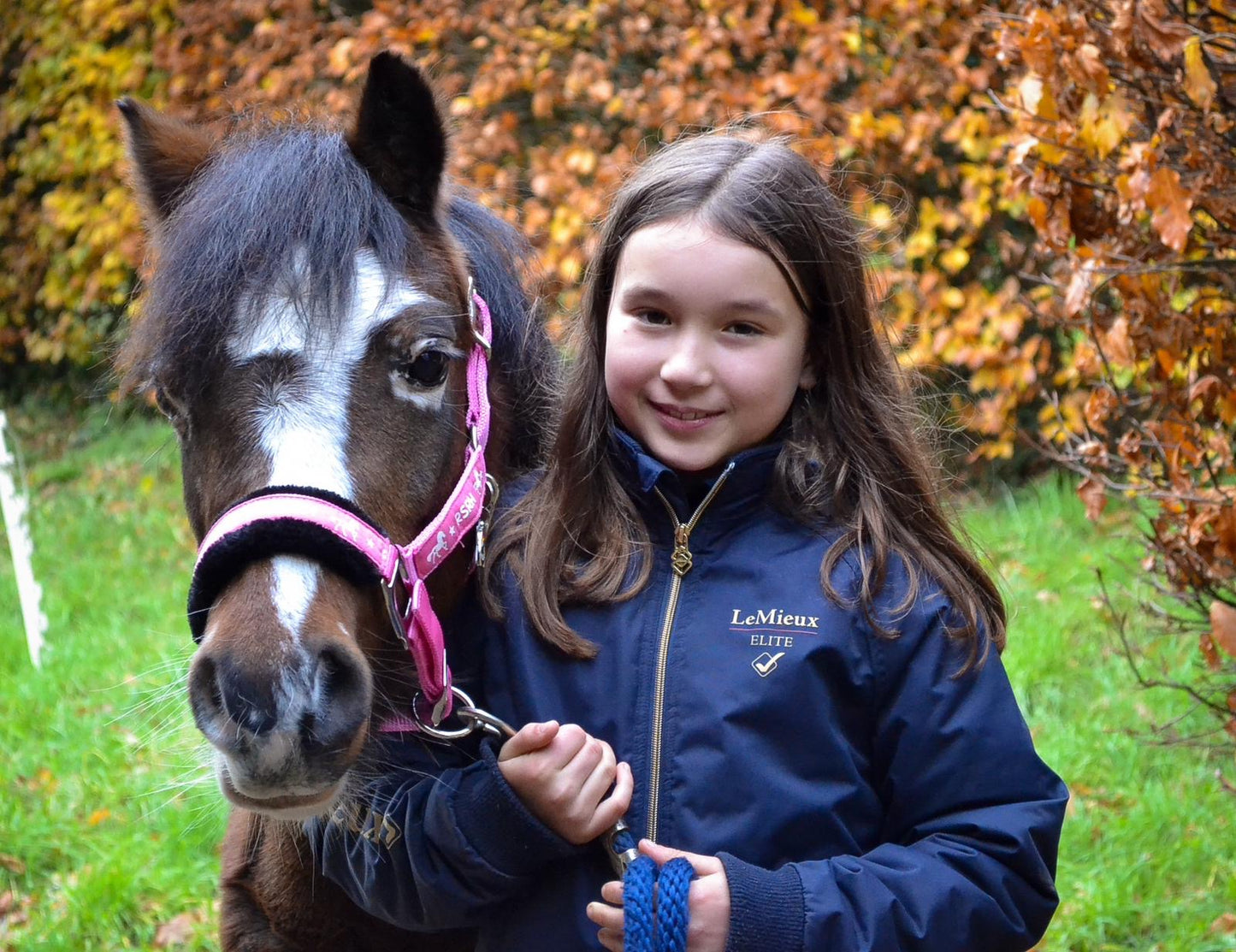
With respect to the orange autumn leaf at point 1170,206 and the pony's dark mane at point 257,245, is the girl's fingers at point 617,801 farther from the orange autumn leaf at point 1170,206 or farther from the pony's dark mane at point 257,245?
the orange autumn leaf at point 1170,206

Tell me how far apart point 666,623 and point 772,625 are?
0.15 metres

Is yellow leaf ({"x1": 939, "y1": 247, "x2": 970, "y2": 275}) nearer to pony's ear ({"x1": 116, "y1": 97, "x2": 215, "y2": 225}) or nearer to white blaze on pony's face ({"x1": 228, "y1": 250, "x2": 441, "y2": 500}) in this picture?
pony's ear ({"x1": 116, "y1": 97, "x2": 215, "y2": 225})

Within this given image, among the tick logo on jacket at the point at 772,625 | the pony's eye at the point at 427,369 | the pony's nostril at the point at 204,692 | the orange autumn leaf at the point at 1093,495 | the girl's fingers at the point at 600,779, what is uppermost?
the pony's eye at the point at 427,369

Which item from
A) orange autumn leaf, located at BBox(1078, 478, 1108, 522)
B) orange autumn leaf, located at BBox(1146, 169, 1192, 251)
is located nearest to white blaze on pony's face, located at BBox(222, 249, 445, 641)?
orange autumn leaf, located at BBox(1146, 169, 1192, 251)

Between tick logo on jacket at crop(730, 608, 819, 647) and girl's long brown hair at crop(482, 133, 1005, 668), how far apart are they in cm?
6

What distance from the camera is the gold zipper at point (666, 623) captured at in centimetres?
171

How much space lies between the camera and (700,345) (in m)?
1.81

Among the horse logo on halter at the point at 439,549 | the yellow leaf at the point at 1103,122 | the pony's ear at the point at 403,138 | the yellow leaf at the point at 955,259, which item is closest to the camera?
the horse logo on halter at the point at 439,549

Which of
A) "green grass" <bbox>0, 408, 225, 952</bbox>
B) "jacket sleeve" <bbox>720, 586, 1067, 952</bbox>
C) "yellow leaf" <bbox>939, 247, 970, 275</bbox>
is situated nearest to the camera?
"jacket sleeve" <bbox>720, 586, 1067, 952</bbox>

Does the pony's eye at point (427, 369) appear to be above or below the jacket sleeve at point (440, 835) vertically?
above

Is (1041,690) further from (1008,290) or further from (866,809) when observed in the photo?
(866,809)

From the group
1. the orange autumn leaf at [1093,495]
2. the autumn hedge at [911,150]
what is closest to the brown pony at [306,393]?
the autumn hedge at [911,150]

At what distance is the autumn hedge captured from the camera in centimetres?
258

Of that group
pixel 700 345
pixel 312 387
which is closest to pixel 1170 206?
pixel 700 345
